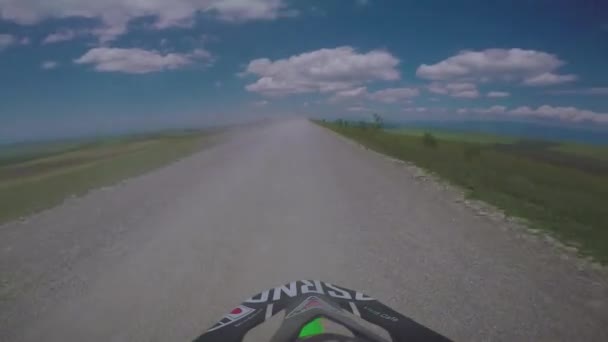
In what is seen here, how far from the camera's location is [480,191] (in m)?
8.96

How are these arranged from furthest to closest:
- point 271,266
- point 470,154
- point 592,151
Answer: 1. point 592,151
2. point 470,154
3. point 271,266

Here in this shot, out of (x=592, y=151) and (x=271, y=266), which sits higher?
(x=592, y=151)

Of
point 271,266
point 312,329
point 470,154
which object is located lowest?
point 271,266

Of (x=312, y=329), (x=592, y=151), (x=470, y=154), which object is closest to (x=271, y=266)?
(x=312, y=329)

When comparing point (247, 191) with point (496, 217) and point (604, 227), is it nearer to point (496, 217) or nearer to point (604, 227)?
point (496, 217)

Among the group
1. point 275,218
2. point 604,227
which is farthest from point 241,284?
point 604,227

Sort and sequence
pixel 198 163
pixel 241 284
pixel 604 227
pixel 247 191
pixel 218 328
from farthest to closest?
pixel 198 163
pixel 247 191
pixel 604 227
pixel 241 284
pixel 218 328

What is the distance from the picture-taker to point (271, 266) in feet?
15.7

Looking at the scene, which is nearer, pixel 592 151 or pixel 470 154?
pixel 470 154

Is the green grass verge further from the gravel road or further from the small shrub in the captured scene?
the gravel road

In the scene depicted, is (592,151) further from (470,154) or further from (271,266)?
(271,266)

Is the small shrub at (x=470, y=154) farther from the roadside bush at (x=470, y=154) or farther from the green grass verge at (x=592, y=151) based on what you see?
the green grass verge at (x=592, y=151)

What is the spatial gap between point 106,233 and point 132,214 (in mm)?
1221

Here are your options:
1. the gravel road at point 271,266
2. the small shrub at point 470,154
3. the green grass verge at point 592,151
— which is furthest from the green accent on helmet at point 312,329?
the green grass verge at point 592,151
